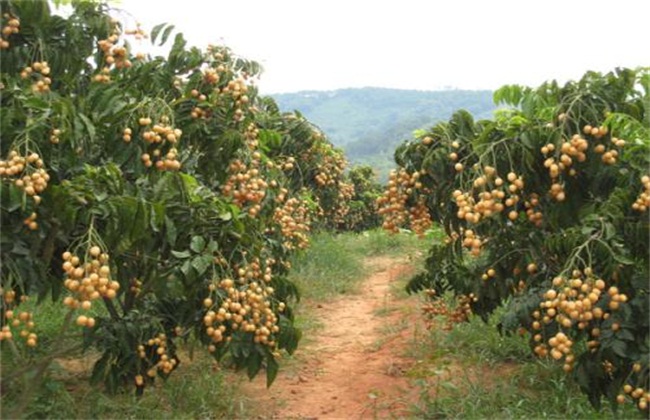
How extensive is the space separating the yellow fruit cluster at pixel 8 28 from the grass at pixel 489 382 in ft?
8.84

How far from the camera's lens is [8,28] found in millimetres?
2926

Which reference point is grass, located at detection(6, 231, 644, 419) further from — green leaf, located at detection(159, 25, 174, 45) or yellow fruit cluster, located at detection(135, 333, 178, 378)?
green leaf, located at detection(159, 25, 174, 45)

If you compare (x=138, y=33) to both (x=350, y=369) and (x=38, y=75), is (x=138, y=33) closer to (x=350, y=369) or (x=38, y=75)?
(x=38, y=75)

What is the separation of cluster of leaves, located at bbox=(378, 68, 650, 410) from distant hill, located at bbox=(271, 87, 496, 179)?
131ft

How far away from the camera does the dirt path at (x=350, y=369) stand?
413 cm

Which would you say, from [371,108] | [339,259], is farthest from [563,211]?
[371,108]

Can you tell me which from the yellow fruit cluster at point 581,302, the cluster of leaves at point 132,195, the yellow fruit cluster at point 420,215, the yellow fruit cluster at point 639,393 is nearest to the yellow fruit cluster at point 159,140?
the cluster of leaves at point 132,195

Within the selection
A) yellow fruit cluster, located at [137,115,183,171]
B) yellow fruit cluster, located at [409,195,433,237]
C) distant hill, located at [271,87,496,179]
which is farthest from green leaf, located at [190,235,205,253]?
distant hill, located at [271,87,496,179]

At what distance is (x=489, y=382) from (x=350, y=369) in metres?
1.07

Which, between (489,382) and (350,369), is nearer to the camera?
(489,382)

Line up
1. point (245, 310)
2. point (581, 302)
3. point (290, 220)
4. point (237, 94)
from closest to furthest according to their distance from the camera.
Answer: point (581, 302) < point (245, 310) < point (237, 94) < point (290, 220)

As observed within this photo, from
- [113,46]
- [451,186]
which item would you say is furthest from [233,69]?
[451,186]

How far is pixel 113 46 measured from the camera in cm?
323

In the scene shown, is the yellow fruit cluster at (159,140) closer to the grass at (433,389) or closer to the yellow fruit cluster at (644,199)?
the grass at (433,389)
